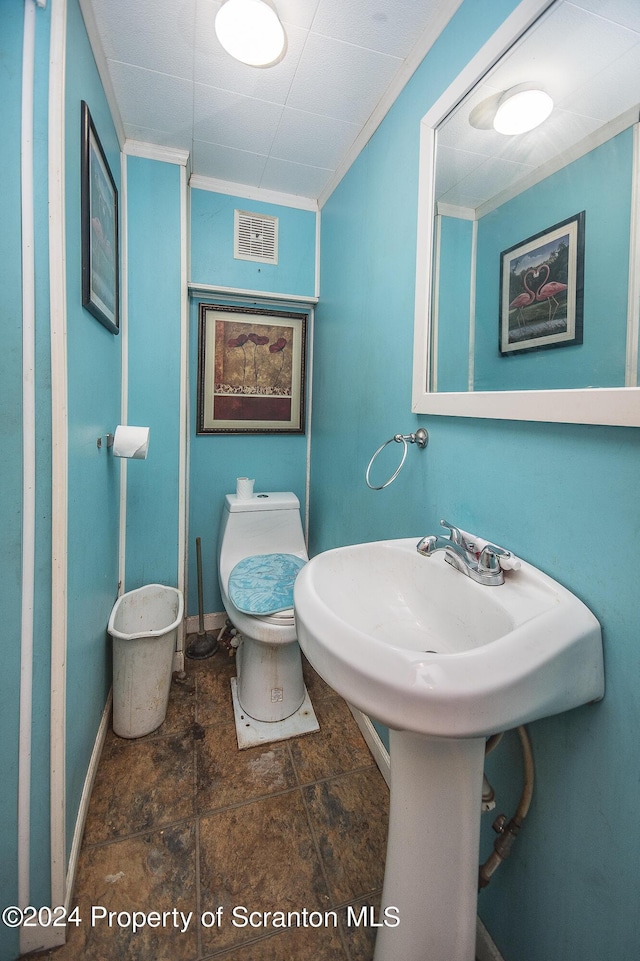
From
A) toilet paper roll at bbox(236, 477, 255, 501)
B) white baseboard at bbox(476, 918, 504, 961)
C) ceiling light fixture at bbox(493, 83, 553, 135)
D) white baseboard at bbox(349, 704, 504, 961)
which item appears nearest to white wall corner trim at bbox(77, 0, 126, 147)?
ceiling light fixture at bbox(493, 83, 553, 135)

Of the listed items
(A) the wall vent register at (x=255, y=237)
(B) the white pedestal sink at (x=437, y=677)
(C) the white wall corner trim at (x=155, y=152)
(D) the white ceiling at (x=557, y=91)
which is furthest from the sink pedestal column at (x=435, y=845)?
(C) the white wall corner trim at (x=155, y=152)

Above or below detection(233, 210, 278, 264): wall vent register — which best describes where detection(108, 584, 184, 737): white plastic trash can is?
below

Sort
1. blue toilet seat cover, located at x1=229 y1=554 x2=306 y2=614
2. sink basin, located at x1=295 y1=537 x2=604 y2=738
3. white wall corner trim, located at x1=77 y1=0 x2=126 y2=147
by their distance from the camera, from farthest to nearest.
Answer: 1. blue toilet seat cover, located at x1=229 y1=554 x2=306 y2=614
2. white wall corner trim, located at x1=77 y1=0 x2=126 y2=147
3. sink basin, located at x1=295 y1=537 x2=604 y2=738

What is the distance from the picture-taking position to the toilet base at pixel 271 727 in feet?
4.63

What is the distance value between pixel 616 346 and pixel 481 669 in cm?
56

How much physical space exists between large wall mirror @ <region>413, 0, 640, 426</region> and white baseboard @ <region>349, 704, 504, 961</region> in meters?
0.91

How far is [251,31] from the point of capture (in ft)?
3.41

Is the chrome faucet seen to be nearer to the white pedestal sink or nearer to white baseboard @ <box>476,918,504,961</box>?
the white pedestal sink

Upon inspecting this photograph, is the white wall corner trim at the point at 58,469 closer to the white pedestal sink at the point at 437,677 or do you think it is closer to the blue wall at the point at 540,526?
the white pedestal sink at the point at 437,677

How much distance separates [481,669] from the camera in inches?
20.6

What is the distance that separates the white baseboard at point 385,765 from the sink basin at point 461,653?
402mm

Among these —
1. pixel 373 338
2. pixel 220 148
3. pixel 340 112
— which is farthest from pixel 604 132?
pixel 220 148

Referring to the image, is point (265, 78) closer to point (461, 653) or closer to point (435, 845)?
point (461, 653)

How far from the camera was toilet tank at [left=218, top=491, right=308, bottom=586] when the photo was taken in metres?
1.82
